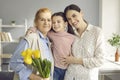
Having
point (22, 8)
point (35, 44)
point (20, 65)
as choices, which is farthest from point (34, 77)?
point (22, 8)

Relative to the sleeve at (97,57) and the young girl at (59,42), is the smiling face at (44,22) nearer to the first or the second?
the young girl at (59,42)

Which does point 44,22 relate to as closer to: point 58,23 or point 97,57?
point 58,23

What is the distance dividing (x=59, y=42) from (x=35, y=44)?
0.29m

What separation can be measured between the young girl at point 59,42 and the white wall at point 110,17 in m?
4.16

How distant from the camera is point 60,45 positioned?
185 centimetres

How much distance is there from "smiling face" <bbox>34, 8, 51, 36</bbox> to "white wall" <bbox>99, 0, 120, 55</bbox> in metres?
4.37

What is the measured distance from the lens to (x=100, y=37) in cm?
180

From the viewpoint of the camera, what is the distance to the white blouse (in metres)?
1.80

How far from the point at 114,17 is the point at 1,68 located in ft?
10.2

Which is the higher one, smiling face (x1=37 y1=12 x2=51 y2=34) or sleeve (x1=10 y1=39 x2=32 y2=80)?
smiling face (x1=37 y1=12 x2=51 y2=34)

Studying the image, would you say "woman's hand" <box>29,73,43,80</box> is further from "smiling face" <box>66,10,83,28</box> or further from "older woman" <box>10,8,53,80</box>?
"smiling face" <box>66,10,83,28</box>

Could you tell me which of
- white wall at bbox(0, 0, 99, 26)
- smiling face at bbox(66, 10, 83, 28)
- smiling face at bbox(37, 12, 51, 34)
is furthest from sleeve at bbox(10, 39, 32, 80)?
white wall at bbox(0, 0, 99, 26)

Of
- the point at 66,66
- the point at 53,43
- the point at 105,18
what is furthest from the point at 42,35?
the point at 105,18

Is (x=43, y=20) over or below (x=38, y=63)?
over
